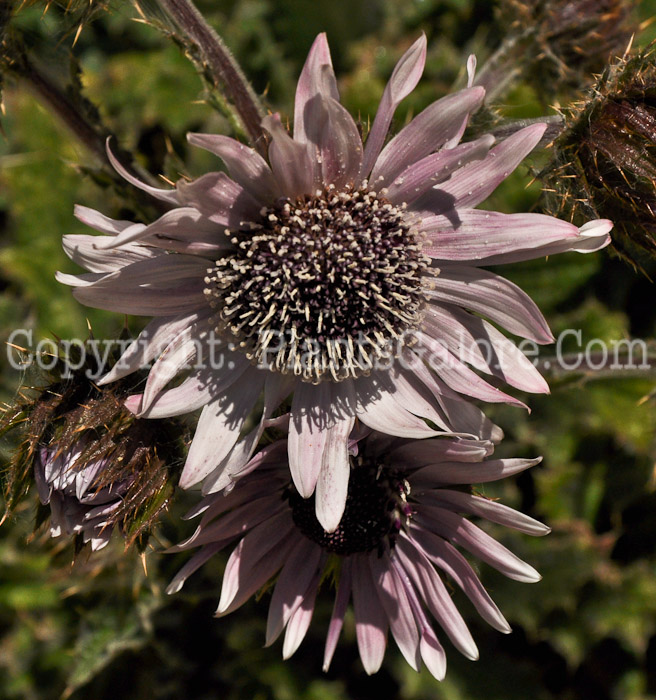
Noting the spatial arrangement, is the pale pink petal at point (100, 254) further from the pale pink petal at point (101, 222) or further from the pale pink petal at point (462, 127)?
the pale pink petal at point (462, 127)

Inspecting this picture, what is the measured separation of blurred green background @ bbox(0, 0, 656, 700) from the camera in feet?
12.2

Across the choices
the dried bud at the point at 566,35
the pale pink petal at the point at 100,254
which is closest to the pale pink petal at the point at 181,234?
the pale pink petal at the point at 100,254

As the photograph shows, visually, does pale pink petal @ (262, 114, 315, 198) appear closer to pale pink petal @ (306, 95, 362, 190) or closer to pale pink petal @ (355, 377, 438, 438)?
pale pink petal @ (306, 95, 362, 190)

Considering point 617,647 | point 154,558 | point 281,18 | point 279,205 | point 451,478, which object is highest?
point 281,18

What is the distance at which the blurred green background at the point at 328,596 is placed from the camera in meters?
3.72

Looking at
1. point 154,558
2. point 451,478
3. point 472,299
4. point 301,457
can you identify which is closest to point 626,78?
point 472,299

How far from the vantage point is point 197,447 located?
2336 mm

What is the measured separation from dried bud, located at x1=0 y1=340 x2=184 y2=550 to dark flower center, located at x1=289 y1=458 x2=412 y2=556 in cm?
51

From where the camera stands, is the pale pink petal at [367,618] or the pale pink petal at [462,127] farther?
the pale pink petal at [367,618]

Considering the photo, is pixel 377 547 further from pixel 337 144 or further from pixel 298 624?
pixel 337 144

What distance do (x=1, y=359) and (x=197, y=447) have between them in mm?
2399

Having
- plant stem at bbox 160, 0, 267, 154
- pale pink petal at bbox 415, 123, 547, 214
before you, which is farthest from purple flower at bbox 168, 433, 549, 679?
plant stem at bbox 160, 0, 267, 154

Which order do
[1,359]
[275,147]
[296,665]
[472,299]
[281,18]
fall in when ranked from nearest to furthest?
[275,147], [472,299], [296,665], [1,359], [281,18]

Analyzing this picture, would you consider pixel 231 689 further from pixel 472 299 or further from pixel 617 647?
pixel 472 299
